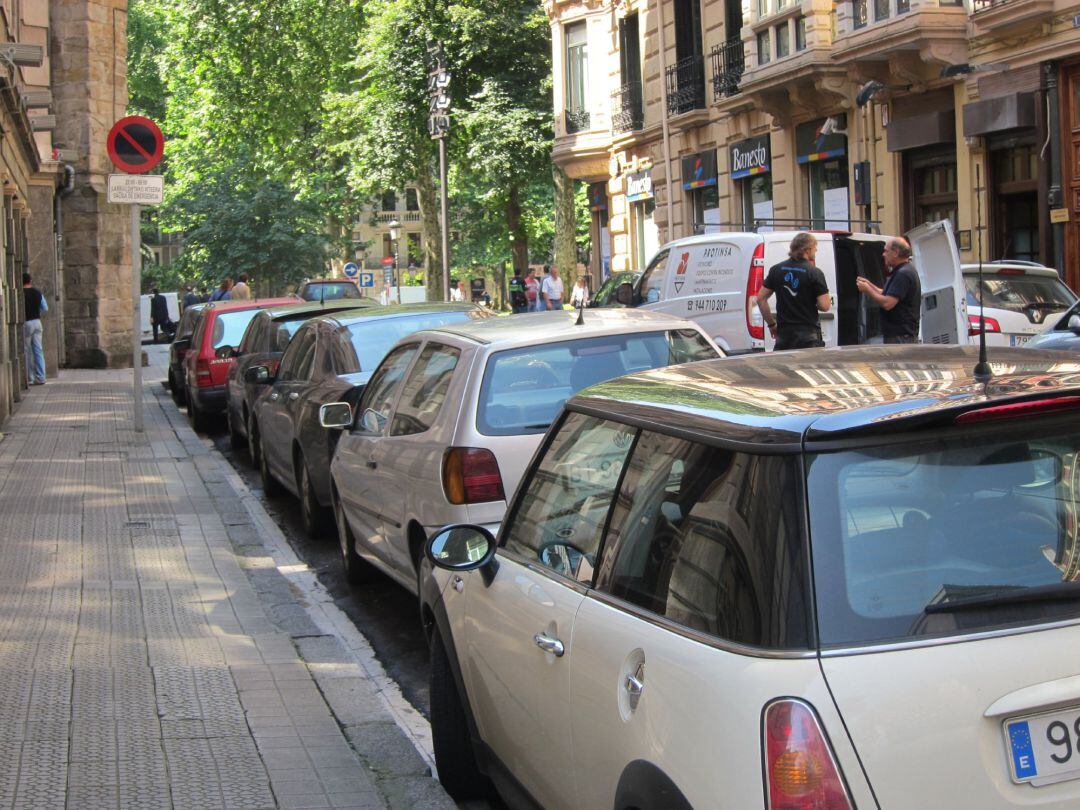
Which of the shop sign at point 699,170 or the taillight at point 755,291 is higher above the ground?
the shop sign at point 699,170

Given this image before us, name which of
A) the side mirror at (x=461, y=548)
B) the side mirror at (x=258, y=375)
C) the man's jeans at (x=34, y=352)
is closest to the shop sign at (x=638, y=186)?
the man's jeans at (x=34, y=352)

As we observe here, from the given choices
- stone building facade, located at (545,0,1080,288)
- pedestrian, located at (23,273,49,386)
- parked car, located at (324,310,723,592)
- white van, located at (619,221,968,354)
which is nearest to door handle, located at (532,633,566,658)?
parked car, located at (324,310,723,592)

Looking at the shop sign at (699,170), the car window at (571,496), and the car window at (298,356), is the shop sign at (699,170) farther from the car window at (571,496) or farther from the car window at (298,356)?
the car window at (571,496)

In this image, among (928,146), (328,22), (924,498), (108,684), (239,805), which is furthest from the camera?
(328,22)

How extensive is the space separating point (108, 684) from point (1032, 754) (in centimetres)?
453

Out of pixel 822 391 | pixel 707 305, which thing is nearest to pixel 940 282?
pixel 707 305

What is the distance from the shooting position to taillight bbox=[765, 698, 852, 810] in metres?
2.55

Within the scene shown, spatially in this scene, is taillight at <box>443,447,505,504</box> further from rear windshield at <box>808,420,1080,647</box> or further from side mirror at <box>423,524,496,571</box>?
rear windshield at <box>808,420,1080,647</box>

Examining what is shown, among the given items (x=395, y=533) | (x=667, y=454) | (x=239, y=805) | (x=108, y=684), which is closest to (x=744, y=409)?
(x=667, y=454)

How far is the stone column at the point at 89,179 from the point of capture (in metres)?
29.0

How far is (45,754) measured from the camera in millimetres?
5254

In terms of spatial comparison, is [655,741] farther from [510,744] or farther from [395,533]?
[395,533]

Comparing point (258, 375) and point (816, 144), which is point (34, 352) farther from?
point (816, 144)

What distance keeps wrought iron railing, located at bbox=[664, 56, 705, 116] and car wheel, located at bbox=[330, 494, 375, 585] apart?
24.1 meters
